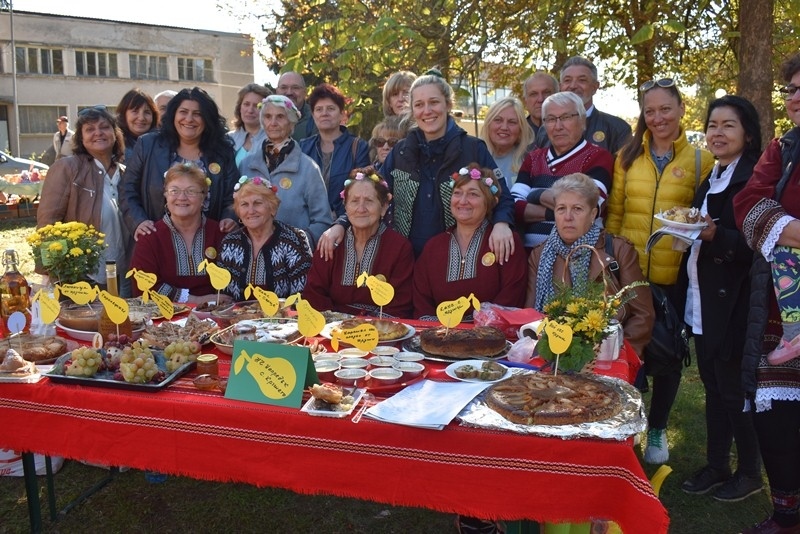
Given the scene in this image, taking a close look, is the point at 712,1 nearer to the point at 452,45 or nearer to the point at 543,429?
the point at 452,45

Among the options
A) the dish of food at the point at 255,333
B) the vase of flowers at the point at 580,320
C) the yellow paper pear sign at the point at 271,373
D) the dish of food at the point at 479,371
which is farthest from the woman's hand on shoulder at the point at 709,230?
the yellow paper pear sign at the point at 271,373

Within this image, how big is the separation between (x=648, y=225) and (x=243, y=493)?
8.98 feet

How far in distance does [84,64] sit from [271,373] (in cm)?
3840

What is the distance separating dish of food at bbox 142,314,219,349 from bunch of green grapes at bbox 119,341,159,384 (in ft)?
0.84

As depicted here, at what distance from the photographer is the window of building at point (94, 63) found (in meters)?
34.9

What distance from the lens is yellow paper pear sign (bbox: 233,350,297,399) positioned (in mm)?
2238

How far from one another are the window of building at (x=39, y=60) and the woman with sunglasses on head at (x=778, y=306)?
127 ft

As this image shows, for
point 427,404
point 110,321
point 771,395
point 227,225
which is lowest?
point 771,395

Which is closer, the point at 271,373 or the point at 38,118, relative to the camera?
the point at 271,373

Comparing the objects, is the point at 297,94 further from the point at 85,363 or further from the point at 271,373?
the point at 271,373

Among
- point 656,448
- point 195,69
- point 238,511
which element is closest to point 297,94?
point 238,511

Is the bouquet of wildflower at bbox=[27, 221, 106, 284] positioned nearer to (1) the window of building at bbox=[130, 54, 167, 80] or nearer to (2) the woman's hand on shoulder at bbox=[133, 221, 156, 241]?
(2) the woman's hand on shoulder at bbox=[133, 221, 156, 241]

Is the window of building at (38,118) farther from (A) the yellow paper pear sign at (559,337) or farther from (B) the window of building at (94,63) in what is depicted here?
(A) the yellow paper pear sign at (559,337)

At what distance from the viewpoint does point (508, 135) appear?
4637mm
